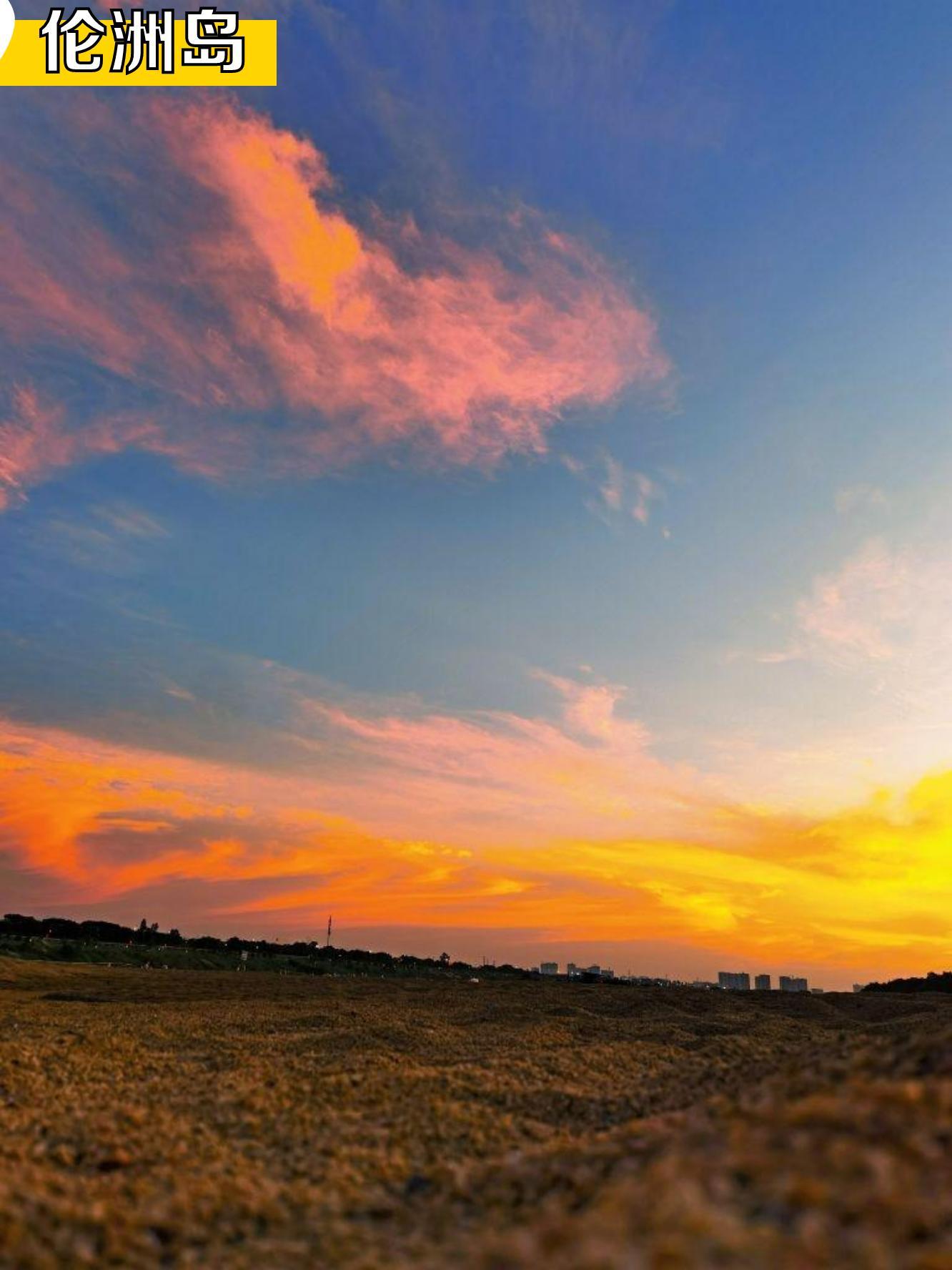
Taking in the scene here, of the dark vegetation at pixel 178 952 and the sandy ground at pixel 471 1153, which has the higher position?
the sandy ground at pixel 471 1153

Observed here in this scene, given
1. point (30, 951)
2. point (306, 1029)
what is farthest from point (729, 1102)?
point (30, 951)

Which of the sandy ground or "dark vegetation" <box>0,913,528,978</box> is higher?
the sandy ground

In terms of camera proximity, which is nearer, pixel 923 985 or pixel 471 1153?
pixel 471 1153

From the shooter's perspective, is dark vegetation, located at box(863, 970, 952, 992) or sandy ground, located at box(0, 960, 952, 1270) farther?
dark vegetation, located at box(863, 970, 952, 992)

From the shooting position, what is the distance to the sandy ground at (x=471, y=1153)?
277 inches

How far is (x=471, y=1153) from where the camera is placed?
1325 centimetres

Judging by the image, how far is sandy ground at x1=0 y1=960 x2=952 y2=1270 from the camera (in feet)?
23.1

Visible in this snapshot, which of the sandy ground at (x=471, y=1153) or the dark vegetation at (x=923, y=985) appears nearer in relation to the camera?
the sandy ground at (x=471, y=1153)

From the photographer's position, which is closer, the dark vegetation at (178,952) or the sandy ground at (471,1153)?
the sandy ground at (471,1153)

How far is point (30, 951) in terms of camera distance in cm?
8225

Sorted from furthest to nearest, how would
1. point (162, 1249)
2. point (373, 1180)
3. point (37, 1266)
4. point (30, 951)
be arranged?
point (30, 951), point (373, 1180), point (162, 1249), point (37, 1266)

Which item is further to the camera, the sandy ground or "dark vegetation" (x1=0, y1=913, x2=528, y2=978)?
"dark vegetation" (x1=0, y1=913, x2=528, y2=978)

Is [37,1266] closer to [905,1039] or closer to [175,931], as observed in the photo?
[905,1039]

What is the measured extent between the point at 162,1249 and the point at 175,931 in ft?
455
